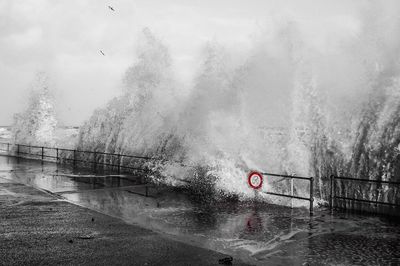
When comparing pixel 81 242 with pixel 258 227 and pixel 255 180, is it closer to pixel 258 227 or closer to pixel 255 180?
pixel 258 227

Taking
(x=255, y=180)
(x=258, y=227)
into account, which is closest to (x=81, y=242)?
(x=258, y=227)

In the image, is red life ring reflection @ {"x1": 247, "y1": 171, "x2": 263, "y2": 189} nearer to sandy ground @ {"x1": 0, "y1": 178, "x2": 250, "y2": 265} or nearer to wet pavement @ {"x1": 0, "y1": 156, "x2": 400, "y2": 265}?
wet pavement @ {"x1": 0, "y1": 156, "x2": 400, "y2": 265}

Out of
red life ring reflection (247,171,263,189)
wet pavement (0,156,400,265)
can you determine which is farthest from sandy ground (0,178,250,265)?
red life ring reflection (247,171,263,189)

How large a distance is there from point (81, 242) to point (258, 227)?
145 inches

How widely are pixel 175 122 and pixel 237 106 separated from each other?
7.65m

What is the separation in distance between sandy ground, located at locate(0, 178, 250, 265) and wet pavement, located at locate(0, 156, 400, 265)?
1.58ft

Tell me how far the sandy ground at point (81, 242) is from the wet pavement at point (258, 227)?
0.48 metres

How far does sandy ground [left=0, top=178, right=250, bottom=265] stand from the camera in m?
6.00

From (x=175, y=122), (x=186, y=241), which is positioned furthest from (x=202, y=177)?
(x=175, y=122)

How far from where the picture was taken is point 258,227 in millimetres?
8430

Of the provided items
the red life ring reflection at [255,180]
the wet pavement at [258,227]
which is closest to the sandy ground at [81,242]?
the wet pavement at [258,227]

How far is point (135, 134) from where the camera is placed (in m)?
29.3

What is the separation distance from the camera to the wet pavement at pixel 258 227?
6.44 metres

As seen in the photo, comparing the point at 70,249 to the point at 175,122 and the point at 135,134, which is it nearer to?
the point at 175,122
